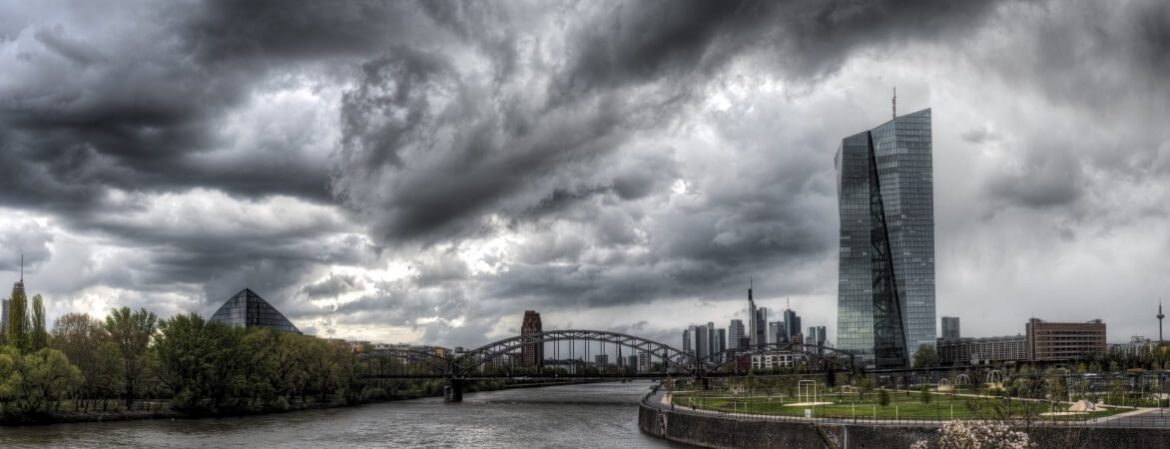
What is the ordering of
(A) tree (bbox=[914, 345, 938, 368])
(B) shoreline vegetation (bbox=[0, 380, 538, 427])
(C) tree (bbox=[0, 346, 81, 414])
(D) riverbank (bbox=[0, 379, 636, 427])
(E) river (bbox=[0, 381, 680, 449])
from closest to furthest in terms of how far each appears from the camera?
(E) river (bbox=[0, 381, 680, 449]) → (C) tree (bbox=[0, 346, 81, 414]) → (D) riverbank (bbox=[0, 379, 636, 427]) → (B) shoreline vegetation (bbox=[0, 380, 538, 427]) → (A) tree (bbox=[914, 345, 938, 368])

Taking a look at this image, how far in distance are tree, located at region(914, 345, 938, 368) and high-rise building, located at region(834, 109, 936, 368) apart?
1298 mm

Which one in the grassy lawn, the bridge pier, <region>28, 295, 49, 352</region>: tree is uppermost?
<region>28, 295, 49, 352</region>: tree

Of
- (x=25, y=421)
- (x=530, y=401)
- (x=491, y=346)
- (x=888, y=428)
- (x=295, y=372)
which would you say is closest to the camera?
(x=888, y=428)

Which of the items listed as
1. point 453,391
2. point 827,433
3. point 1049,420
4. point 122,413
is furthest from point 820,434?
point 453,391

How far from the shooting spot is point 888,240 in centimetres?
18650

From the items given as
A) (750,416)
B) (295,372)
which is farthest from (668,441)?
(295,372)

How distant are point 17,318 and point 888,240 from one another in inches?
5659

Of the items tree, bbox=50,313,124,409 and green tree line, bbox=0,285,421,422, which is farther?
tree, bbox=50,313,124,409

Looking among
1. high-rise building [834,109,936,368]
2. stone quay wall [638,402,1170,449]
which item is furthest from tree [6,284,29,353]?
high-rise building [834,109,936,368]

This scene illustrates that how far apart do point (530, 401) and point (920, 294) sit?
89.7 meters

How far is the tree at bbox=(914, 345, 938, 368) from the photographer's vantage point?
182 m

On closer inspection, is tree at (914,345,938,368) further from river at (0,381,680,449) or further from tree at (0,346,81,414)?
tree at (0,346,81,414)

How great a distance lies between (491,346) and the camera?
18525 centimetres

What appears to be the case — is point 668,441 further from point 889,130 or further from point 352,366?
point 889,130
